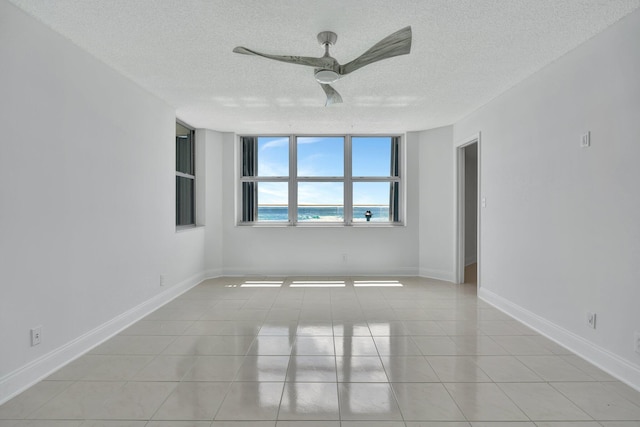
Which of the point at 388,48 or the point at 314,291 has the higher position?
the point at 388,48

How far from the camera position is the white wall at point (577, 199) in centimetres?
218

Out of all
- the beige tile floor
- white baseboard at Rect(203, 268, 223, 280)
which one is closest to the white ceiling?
the beige tile floor

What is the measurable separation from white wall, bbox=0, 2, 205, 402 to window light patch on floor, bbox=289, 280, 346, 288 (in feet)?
6.54

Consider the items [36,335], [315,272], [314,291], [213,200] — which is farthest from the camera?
[315,272]

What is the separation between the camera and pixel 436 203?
5250 mm

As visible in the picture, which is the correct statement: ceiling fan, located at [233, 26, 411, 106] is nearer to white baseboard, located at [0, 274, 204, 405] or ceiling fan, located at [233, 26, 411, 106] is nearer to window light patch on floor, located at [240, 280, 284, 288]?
white baseboard, located at [0, 274, 204, 405]

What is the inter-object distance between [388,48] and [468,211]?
5.85 metres

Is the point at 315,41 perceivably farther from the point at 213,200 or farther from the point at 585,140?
the point at 213,200

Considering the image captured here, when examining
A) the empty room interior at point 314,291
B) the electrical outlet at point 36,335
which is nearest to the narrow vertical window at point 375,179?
the empty room interior at point 314,291

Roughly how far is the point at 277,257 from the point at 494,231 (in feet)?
10.8

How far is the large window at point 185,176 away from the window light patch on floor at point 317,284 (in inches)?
76.5

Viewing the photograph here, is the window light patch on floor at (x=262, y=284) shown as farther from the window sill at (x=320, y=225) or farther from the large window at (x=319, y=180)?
the large window at (x=319, y=180)

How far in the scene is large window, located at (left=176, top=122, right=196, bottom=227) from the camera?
482 centimetres

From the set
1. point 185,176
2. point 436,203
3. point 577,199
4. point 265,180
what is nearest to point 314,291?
point 265,180
